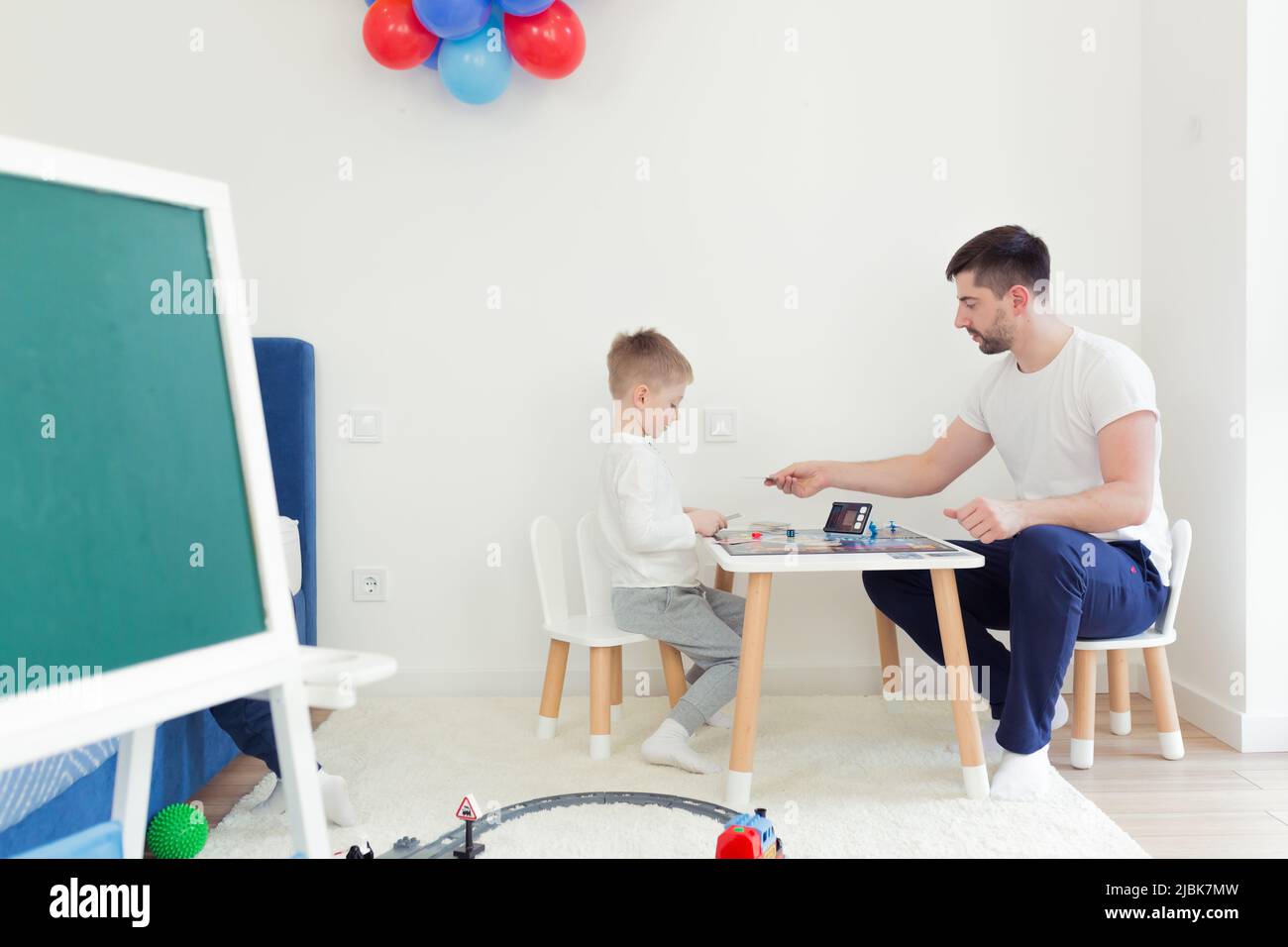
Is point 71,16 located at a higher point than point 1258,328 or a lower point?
higher

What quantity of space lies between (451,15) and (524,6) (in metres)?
0.18

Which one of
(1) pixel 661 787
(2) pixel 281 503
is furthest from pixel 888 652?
(2) pixel 281 503

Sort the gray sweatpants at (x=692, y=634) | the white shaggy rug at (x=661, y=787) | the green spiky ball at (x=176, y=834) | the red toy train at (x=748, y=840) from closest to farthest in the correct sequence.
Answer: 1. the red toy train at (x=748, y=840)
2. the green spiky ball at (x=176, y=834)
3. the white shaggy rug at (x=661, y=787)
4. the gray sweatpants at (x=692, y=634)

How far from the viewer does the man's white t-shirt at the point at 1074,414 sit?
6.56 ft

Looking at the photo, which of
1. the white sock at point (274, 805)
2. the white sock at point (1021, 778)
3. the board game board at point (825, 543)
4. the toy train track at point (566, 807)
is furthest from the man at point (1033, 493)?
the white sock at point (274, 805)

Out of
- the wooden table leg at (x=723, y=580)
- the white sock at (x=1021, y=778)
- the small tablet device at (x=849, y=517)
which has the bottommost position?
the white sock at (x=1021, y=778)

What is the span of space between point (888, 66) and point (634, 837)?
209 cm

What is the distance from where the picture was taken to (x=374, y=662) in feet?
3.13

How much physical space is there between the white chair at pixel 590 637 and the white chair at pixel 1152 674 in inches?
34.7

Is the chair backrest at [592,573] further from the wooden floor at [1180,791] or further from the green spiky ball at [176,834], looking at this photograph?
the green spiky ball at [176,834]

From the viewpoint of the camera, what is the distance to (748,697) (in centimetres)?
181

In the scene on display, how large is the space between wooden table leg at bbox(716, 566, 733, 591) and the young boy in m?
0.16
